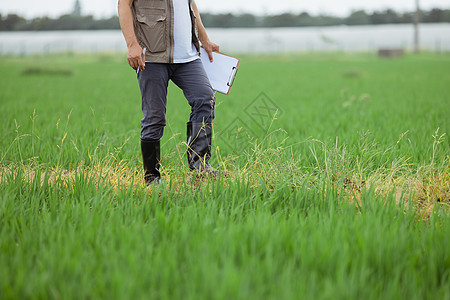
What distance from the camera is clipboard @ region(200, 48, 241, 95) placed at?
9.64ft

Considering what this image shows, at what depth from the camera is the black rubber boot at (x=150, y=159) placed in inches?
104

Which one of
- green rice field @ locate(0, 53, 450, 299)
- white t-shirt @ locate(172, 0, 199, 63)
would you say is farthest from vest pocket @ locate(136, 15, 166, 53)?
green rice field @ locate(0, 53, 450, 299)

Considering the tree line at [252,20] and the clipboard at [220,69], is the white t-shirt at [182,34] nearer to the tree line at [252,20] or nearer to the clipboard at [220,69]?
the clipboard at [220,69]

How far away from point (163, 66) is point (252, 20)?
128 ft

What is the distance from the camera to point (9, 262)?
5.12ft

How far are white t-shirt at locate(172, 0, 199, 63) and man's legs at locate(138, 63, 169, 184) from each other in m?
0.13

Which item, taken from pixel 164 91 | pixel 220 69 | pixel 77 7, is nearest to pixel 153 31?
pixel 164 91

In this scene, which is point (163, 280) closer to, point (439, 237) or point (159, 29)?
point (439, 237)

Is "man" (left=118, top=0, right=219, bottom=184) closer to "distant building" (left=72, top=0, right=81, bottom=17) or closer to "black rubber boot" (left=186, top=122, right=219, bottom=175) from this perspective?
"black rubber boot" (left=186, top=122, right=219, bottom=175)

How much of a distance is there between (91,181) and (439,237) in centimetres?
191

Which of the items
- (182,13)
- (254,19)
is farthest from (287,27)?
(182,13)

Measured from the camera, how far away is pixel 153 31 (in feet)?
8.11

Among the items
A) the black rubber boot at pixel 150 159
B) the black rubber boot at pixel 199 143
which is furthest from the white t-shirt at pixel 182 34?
the black rubber boot at pixel 150 159

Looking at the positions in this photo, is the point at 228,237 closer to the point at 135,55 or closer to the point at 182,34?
the point at 135,55
